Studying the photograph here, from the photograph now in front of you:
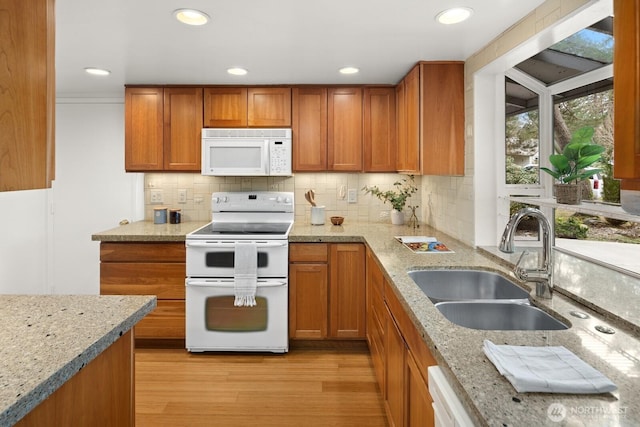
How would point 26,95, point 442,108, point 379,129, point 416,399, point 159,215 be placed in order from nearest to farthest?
point 26,95
point 416,399
point 442,108
point 379,129
point 159,215

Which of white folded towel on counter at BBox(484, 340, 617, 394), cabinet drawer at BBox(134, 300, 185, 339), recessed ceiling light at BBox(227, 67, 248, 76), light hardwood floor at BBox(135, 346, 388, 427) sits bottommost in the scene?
light hardwood floor at BBox(135, 346, 388, 427)

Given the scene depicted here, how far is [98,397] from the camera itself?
114cm

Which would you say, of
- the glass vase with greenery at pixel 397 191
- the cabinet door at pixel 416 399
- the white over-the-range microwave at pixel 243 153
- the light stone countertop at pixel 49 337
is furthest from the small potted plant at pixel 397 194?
the light stone countertop at pixel 49 337

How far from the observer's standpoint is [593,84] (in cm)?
207

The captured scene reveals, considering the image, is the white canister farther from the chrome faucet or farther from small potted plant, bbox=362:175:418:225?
the chrome faucet

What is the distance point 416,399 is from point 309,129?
254cm

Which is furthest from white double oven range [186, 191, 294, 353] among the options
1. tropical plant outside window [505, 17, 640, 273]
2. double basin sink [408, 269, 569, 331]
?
tropical plant outside window [505, 17, 640, 273]

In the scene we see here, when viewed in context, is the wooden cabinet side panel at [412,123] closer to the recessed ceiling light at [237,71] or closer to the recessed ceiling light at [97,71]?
the recessed ceiling light at [237,71]

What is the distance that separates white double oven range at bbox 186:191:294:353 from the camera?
3.02 meters

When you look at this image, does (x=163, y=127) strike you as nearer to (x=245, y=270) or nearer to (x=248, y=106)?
(x=248, y=106)

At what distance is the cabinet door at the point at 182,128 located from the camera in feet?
11.6

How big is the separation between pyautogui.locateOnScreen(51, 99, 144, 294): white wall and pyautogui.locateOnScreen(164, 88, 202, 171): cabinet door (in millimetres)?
586

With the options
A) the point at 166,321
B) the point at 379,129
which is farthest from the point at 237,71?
the point at 166,321

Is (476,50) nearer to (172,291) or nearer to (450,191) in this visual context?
(450,191)
